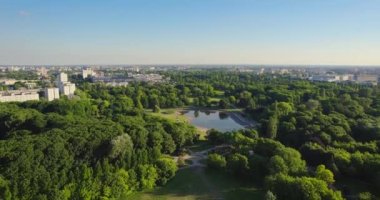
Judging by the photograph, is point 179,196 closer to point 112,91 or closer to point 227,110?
point 227,110

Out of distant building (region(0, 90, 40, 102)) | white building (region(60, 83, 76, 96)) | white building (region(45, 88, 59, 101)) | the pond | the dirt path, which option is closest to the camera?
the dirt path

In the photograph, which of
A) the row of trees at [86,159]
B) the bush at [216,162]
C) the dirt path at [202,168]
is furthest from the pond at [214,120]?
the bush at [216,162]

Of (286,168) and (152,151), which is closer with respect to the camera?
(286,168)

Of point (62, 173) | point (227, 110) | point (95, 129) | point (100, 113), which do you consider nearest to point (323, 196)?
point (62, 173)

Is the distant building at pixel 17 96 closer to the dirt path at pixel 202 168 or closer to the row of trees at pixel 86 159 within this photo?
the row of trees at pixel 86 159

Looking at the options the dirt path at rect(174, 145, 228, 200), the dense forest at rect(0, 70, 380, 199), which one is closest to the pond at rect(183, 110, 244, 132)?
the dense forest at rect(0, 70, 380, 199)

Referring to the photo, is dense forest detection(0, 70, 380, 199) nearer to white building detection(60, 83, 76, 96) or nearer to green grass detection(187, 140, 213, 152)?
green grass detection(187, 140, 213, 152)
